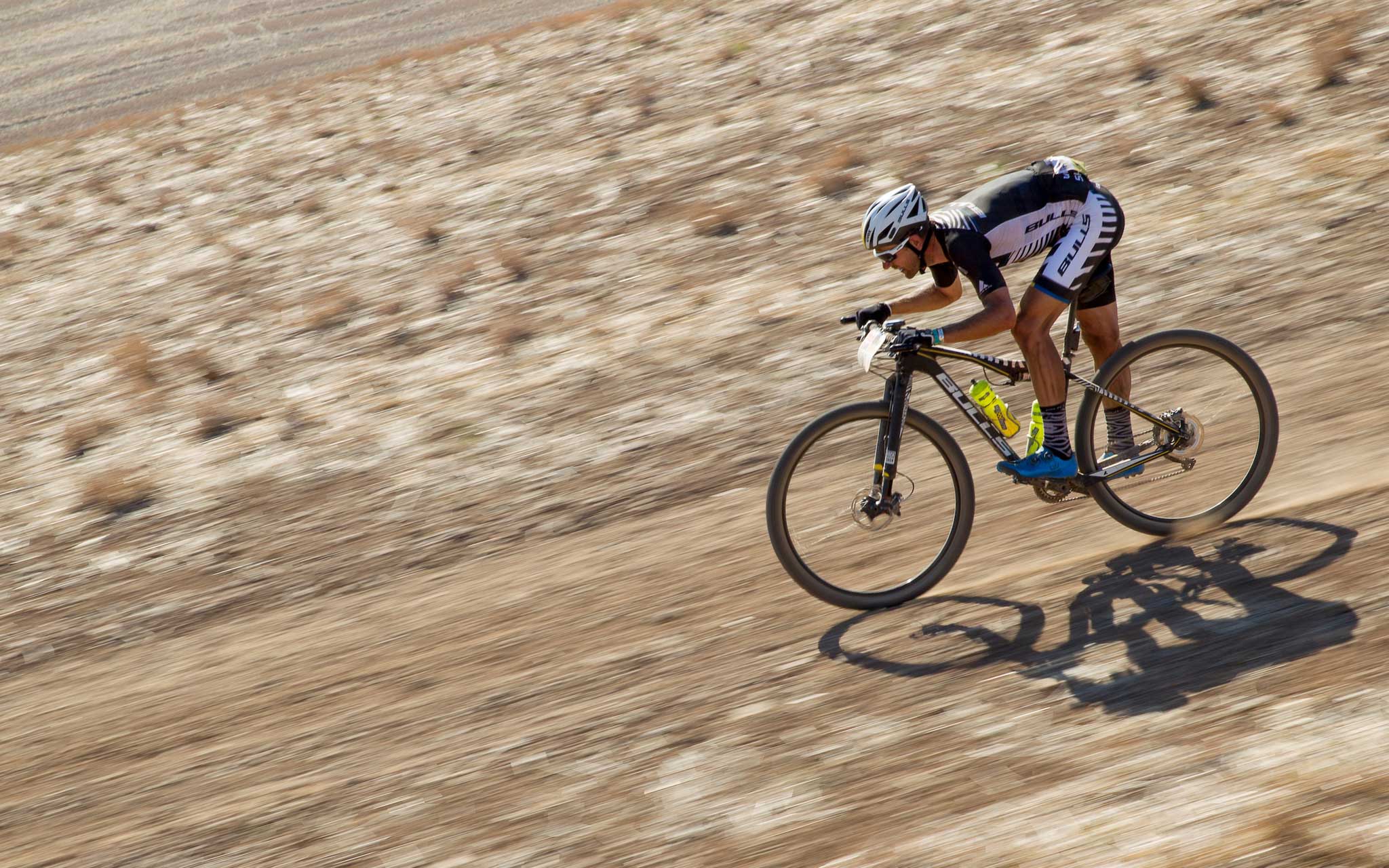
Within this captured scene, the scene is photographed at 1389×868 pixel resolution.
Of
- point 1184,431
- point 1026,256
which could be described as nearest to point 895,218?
point 1026,256

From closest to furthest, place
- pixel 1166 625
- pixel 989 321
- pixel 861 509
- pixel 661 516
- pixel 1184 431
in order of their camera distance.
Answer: pixel 1166 625 < pixel 989 321 < pixel 861 509 < pixel 1184 431 < pixel 661 516

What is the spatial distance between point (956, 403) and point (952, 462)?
318 millimetres

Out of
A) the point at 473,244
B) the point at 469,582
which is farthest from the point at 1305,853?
the point at 473,244

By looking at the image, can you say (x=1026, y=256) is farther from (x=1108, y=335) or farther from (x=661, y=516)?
(x=661, y=516)

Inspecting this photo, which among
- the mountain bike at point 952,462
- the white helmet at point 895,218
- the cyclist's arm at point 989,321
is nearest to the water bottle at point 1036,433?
the mountain bike at point 952,462

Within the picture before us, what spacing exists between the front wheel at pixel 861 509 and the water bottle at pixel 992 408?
25 cm

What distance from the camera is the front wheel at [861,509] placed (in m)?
5.86

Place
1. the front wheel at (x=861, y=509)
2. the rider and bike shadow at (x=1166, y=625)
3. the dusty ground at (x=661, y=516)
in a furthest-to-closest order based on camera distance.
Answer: the front wheel at (x=861, y=509)
the rider and bike shadow at (x=1166, y=625)
the dusty ground at (x=661, y=516)

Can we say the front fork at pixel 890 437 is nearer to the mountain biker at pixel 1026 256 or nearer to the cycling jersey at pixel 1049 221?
the mountain biker at pixel 1026 256

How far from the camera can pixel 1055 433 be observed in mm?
6105

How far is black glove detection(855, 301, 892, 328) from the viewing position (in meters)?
5.89

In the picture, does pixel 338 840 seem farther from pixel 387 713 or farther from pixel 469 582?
pixel 469 582

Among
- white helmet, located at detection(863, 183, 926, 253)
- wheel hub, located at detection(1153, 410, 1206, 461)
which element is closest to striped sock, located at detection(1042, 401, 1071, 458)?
wheel hub, located at detection(1153, 410, 1206, 461)

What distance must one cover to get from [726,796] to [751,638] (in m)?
1.27
